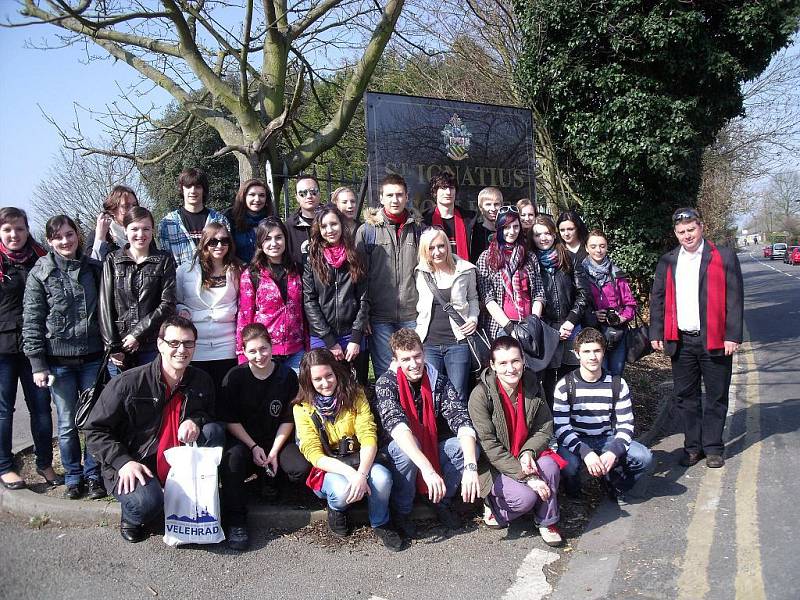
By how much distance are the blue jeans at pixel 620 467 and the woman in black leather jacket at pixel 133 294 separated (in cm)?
292

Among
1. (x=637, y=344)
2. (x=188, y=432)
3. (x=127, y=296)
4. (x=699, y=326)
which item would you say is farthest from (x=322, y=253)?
(x=699, y=326)

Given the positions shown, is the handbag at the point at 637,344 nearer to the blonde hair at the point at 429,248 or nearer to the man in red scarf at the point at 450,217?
the man in red scarf at the point at 450,217

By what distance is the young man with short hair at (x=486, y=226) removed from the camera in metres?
5.48

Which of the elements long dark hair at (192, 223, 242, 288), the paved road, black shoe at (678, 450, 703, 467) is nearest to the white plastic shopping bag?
long dark hair at (192, 223, 242, 288)

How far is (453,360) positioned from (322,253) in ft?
4.10

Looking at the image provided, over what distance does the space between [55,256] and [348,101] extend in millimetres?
5726

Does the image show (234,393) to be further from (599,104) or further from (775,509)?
(599,104)

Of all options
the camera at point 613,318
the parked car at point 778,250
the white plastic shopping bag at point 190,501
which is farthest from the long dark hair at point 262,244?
the parked car at point 778,250

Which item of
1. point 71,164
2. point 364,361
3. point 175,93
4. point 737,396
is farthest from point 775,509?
point 71,164

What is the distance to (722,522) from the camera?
403cm

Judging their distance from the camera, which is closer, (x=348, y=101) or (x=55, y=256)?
(x=55, y=256)

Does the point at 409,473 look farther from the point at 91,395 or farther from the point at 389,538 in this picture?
the point at 91,395

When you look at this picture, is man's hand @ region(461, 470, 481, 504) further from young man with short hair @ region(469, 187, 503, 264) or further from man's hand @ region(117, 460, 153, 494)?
young man with short hair @ region(469, 187, 503, 264)

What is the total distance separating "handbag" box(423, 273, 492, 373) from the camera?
464 cm
